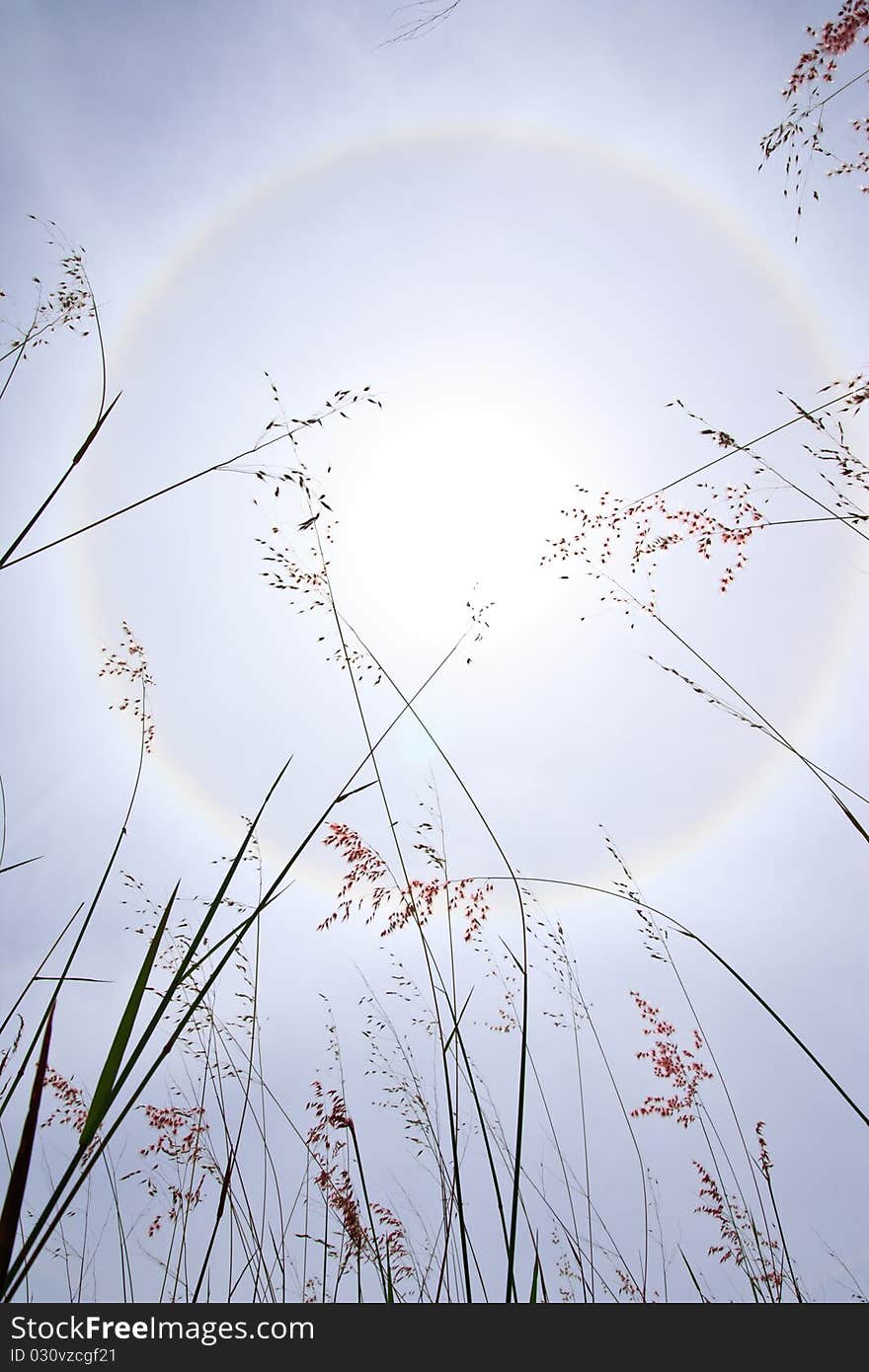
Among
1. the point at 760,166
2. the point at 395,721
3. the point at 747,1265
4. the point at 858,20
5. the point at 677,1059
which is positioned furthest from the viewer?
the point at 677,1059

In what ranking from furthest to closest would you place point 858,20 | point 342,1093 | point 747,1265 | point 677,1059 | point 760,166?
point 677,1059 → point 342,1093 → point 747,1265 → point 760,166 → point 858,20
